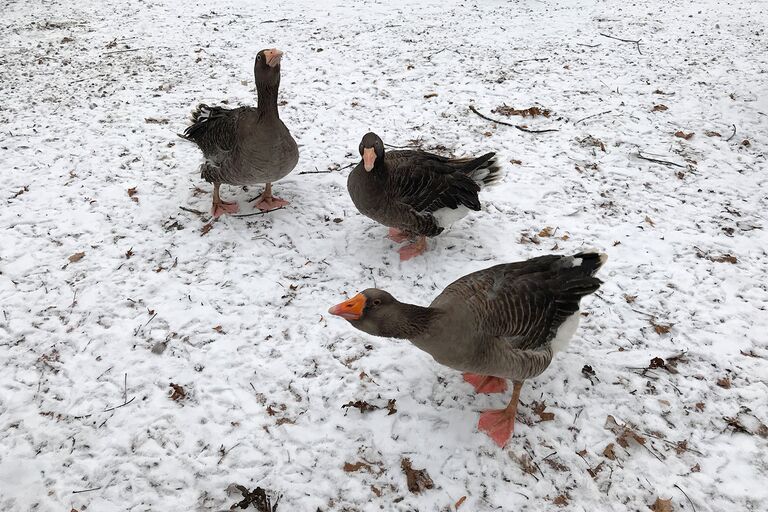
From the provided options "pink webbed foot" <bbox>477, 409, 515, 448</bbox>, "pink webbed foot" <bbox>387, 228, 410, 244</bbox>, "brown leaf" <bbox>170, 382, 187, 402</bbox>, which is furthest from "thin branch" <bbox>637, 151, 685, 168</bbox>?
"brown leaf" <bbox>170, 382, 187, 402</bbox>

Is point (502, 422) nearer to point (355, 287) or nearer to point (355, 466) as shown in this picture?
point (355, 466)

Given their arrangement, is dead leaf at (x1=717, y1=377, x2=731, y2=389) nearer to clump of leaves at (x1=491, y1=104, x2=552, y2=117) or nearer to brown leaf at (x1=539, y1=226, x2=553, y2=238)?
brown leaf at (x1=539, y1=226, x2=553, y2=238)

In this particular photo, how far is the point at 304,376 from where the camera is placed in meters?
3.94

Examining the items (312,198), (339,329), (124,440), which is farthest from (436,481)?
(312,198)

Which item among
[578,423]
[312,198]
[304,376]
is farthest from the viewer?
[312,198]

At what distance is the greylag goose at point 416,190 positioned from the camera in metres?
4.64

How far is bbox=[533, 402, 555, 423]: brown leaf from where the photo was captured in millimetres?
3625

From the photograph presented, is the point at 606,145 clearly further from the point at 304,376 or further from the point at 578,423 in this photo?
the point at 304,376

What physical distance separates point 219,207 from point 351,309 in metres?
3.36

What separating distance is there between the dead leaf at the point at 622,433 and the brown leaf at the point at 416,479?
1466mm

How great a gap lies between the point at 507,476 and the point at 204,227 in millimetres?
4143

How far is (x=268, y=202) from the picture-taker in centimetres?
575

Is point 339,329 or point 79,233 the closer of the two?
point 339,329

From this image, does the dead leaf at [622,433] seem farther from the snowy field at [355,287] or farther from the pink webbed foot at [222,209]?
the pink webbed foot at [222,209]
